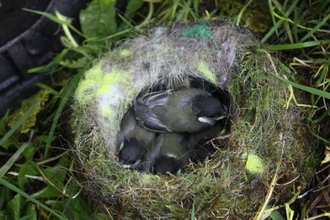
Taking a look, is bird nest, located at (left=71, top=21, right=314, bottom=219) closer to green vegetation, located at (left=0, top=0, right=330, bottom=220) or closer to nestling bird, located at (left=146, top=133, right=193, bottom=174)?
green vegetation, located at (left=0, top=0, right=330, bottom=220)

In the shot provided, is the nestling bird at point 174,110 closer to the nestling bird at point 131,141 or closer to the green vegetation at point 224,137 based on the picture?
the nestling bird at point 131,141

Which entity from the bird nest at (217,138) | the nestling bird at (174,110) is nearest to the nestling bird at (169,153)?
the nestling bird at (174,110)

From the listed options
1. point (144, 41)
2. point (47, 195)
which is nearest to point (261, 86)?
point (144, 41)

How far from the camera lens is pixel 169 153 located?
213 cm

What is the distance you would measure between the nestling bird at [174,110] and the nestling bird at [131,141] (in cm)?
3

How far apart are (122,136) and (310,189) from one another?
2.52 ft

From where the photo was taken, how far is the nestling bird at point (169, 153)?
2.03 meters

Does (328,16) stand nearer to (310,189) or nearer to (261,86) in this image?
(261,86)

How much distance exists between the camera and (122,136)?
2.14 m

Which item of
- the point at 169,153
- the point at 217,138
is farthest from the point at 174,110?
the point at 217,138

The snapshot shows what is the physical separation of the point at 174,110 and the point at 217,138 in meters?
0.36

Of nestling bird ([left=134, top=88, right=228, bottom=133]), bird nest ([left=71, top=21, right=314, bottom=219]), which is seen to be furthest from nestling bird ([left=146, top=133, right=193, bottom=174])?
bird nest ([left=71, top=21, right=314, bottom=219])

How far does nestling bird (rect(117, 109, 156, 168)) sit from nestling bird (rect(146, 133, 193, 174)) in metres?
0.04

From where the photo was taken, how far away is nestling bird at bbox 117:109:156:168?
2.00 m
